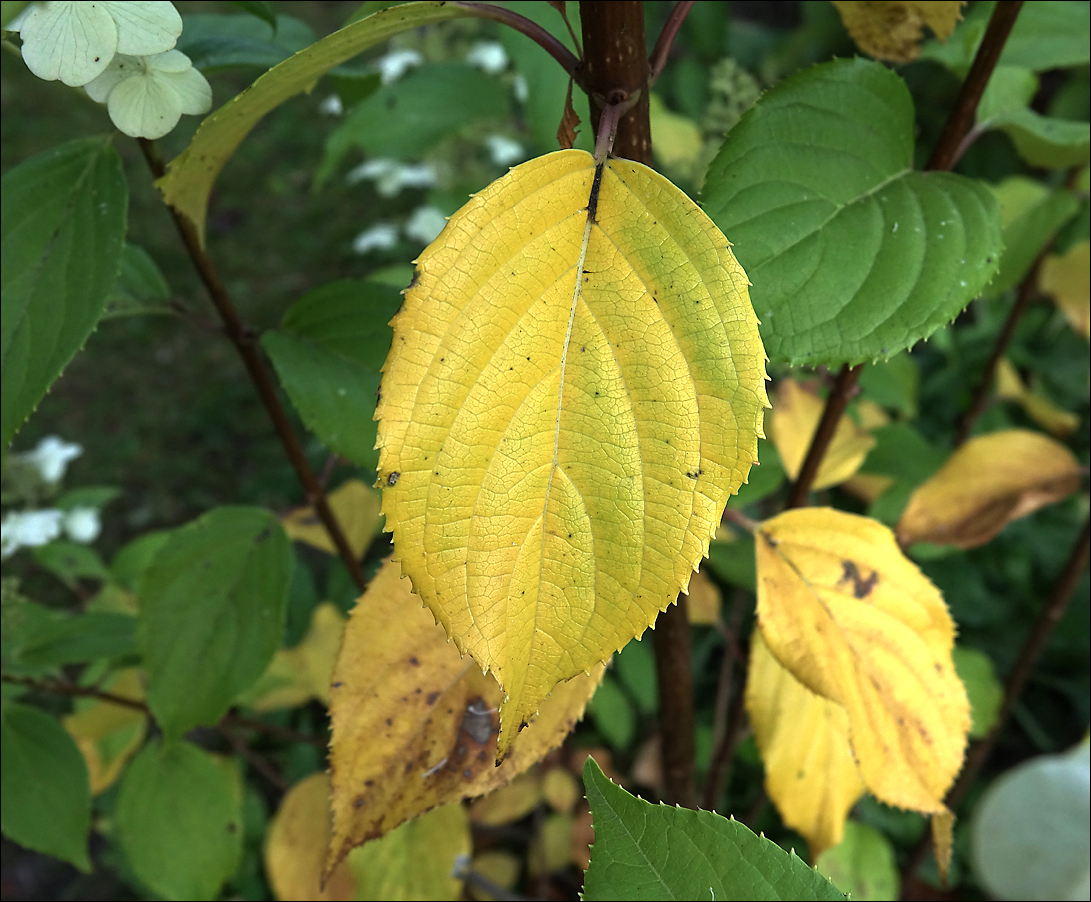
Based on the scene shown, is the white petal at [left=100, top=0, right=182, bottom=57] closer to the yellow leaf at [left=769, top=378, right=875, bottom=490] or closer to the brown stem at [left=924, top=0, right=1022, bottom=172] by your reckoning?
the brown stem at [left=924, top=0, right=1022, bottom=172]

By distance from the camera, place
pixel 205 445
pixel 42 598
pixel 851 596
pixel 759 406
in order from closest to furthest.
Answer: pixel 759 406, pixel 851 596, pixel 42 598, pixel 205 445

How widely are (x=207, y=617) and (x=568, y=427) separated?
1.77 feet

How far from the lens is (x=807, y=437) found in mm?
975

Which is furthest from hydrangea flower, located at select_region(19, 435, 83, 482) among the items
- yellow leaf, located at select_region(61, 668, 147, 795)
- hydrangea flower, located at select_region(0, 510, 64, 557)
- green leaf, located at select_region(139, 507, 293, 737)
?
green leaf, located at select_region(139, 507, 293, 737)

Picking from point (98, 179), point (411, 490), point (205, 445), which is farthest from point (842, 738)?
point (205, 445)

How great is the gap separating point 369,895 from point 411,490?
0.75 meters

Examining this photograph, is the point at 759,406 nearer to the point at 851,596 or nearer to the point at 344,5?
the point at 851,596

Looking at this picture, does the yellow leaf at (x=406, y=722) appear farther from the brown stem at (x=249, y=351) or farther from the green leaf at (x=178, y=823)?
the green leaf at (x=178, y=823)

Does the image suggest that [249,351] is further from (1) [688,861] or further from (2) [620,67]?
(1) [688,861]

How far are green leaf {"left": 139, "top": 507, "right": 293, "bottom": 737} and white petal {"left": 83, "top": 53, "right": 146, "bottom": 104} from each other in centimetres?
44

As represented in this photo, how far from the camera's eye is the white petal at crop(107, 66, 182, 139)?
1.39 feet

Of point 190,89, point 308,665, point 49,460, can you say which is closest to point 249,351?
point 190,89

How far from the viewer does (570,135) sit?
408mm

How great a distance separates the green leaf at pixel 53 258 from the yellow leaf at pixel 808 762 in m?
0.61
